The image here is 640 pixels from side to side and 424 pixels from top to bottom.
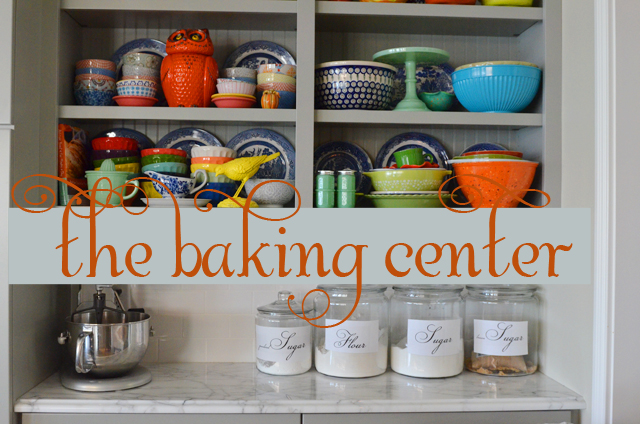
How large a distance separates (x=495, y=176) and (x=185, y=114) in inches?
37.8

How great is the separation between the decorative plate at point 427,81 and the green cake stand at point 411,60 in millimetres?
86

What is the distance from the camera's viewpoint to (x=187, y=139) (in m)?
1.81

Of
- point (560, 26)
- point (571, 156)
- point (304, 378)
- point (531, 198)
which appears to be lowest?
point (304, 378)

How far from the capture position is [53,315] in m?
1.68

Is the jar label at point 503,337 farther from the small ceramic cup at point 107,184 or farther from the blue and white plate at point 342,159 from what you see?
the small ceramic cup at point 107,184

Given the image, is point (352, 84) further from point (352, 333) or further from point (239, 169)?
point (352, 333)

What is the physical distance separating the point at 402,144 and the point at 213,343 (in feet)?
3.16

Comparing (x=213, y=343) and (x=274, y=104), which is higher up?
(x=274, y=104)

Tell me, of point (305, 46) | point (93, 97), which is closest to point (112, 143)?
point (93, 97)

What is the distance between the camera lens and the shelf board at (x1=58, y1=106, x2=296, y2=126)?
1.59 metres

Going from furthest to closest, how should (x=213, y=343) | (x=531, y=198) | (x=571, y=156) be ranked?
(x=213, y=343), (x=531, y=198), (x=571, y=156)

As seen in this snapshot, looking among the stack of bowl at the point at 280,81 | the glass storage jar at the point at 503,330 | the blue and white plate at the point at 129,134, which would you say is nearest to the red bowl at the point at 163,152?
the blue and white plate at the point at 129,134

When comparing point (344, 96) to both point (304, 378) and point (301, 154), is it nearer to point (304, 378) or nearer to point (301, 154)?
point (301, 154)

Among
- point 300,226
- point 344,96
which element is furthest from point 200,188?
point 344,96
